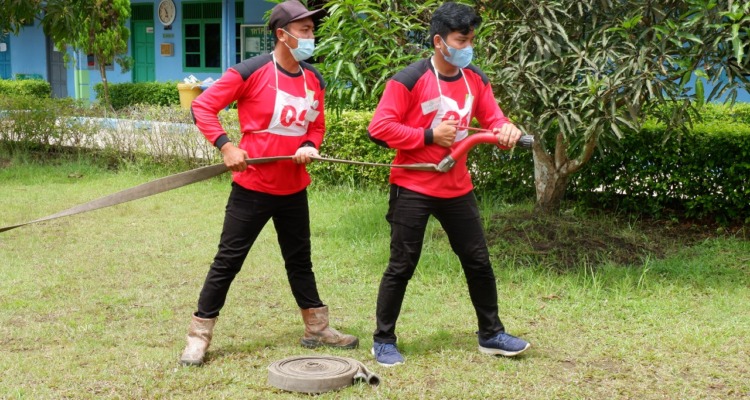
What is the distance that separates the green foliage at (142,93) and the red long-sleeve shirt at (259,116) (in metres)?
16.5

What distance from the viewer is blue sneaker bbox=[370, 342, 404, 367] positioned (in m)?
4.59

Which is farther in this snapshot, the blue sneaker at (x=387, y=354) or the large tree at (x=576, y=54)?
the large tree at (x=576, y=54)

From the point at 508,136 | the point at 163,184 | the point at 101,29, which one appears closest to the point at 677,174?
the point at 508,136

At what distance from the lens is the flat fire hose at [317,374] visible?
419cm

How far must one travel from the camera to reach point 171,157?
451 inches

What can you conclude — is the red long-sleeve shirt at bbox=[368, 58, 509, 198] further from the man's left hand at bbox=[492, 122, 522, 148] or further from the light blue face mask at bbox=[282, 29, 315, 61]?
the light blue face mask at bbox=[282, 29, 315, 61]

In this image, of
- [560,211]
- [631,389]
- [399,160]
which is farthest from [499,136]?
[560,211]

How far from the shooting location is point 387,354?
4621 millimetres

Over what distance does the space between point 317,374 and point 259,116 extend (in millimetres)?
1285

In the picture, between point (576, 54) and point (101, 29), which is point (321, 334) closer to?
point (576, 54)

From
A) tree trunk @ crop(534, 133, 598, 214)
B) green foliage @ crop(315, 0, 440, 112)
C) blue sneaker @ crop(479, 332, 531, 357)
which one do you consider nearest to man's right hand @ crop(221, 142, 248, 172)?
blue sneaker @ crop(479, 332, 531, 357)

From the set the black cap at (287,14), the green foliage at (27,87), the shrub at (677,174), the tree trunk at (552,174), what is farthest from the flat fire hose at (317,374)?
the green foliage at (27,87)

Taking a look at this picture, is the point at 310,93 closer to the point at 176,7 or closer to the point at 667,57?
the point at 667,57

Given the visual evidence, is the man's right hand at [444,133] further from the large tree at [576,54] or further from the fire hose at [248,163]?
the large tree at [576,54]
